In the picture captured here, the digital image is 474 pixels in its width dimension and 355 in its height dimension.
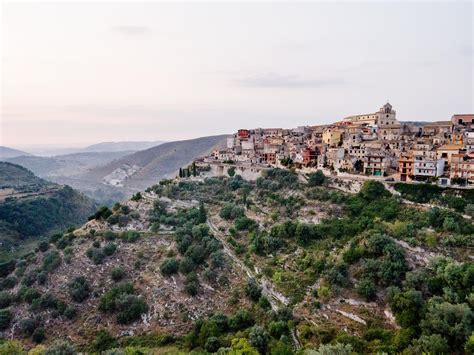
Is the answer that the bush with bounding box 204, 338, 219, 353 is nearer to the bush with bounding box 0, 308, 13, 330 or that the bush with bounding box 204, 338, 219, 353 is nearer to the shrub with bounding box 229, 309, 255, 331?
the shrub with bounding box 229, 309, 255, 331

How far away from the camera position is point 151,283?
3478 centimetres

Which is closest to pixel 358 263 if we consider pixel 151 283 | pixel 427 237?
pixel 427 237

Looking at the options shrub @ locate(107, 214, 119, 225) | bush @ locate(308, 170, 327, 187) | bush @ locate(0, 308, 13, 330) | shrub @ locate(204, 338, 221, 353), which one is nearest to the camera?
shrub @ locate(204, 338, 221, 353)

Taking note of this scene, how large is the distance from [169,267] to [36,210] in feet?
165

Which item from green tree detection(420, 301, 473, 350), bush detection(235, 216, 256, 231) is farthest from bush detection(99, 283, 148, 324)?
green tree detection(420, 301, 473, 350)

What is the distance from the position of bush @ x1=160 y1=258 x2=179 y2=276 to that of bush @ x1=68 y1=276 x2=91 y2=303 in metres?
7.34

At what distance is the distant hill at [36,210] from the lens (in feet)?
210

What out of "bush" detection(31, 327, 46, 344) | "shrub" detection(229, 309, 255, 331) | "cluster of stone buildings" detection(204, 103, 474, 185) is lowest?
"bush" detection(31, 327, 46, 344)

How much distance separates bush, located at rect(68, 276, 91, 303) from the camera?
33.4m

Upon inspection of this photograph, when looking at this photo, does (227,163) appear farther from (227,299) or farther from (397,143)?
(227,299)

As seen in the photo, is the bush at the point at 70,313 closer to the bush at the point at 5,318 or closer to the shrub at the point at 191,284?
the bush at the point at 5,318

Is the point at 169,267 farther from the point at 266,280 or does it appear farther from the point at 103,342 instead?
the point at 266,280

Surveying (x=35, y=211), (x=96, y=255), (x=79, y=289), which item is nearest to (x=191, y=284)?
(x=79, y=289)

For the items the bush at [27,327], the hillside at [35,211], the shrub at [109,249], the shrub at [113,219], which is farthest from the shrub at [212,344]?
the hillside at [35,211]
